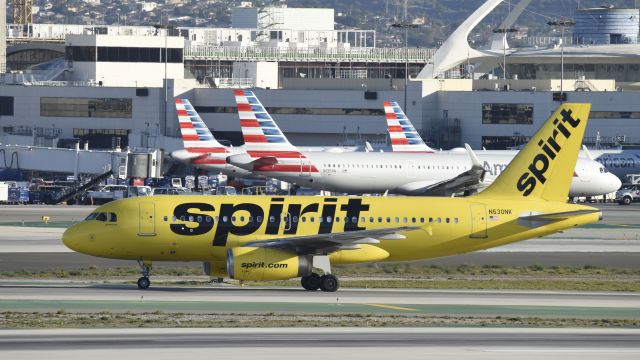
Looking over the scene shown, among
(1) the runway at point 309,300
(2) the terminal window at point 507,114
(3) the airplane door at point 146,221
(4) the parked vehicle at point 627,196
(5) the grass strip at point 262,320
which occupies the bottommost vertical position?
(4) the parked vehicle at point 627,196

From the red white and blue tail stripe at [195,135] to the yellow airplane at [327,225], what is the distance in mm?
51687

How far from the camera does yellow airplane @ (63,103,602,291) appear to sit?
54062 millimetres

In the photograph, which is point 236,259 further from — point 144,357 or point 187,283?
point 144,357

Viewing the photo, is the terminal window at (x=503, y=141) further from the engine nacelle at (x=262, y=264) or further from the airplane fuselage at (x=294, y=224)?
the engine nacelle at (x=262, y=264)

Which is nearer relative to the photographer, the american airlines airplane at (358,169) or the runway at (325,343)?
the runway at (325,343)

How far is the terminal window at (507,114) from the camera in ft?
464

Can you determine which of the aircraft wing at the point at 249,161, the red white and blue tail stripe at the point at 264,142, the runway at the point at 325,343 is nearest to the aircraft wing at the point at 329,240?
the runway at the point at 325,343

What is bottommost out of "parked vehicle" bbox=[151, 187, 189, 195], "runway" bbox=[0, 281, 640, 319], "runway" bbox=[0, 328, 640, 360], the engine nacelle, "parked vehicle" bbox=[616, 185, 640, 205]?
"parked vehicle" bbox=[616, 185, 640, 205]

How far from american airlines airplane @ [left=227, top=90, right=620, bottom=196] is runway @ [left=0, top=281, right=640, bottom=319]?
1672 inches

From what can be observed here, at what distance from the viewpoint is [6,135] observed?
484 ft

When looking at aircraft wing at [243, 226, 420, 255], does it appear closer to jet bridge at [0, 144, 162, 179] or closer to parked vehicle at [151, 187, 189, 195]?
parked vehicle at [151, 187, 189, 195]

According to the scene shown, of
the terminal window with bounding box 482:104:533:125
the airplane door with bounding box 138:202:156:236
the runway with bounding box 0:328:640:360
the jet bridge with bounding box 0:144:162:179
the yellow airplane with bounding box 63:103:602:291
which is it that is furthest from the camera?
the terminal window with bounding box 482:104:533:125

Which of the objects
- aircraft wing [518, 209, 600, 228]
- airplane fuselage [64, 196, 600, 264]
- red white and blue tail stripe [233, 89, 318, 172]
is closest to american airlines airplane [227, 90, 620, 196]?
red white and blue tail stripe [233, 89, 318, 172]

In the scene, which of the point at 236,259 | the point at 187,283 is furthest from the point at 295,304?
the point at 187,283
